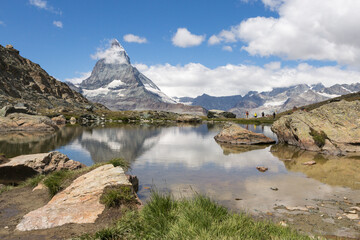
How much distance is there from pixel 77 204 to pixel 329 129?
37054 millimetres

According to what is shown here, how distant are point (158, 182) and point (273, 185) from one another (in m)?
9.12

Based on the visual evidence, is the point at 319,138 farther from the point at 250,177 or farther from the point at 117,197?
the point at 117,197

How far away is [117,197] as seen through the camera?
1291cm

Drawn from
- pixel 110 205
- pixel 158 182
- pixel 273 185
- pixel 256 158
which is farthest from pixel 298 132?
pixel 110 205

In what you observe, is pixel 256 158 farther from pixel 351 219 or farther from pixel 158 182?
pixel 351 219

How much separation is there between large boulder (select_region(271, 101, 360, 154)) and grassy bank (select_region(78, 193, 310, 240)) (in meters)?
32.4

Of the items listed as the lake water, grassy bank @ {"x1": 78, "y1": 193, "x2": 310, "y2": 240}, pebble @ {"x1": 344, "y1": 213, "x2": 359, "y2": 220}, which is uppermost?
→ grassy bank @ {"x1": 78, "y1": 193, "x2": 310, "y2": 240}

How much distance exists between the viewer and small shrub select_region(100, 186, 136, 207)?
12734 millimetres

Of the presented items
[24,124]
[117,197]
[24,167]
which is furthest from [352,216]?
[24,124]

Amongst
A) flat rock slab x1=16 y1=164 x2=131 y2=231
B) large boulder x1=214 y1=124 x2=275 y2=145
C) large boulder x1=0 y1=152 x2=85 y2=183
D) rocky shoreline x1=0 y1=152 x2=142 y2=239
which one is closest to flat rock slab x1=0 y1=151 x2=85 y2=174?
large boulder x1=0 y1=152 x2=85 y2=183

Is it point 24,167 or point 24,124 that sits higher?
point 24,124

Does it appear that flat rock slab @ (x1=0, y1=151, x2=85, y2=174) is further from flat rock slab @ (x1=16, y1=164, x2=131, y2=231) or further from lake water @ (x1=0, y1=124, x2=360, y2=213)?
flat rock slab @ (x1=16, y1=164, x2=131, y2=231)

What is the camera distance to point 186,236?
25.3 ft

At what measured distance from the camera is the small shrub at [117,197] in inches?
501
